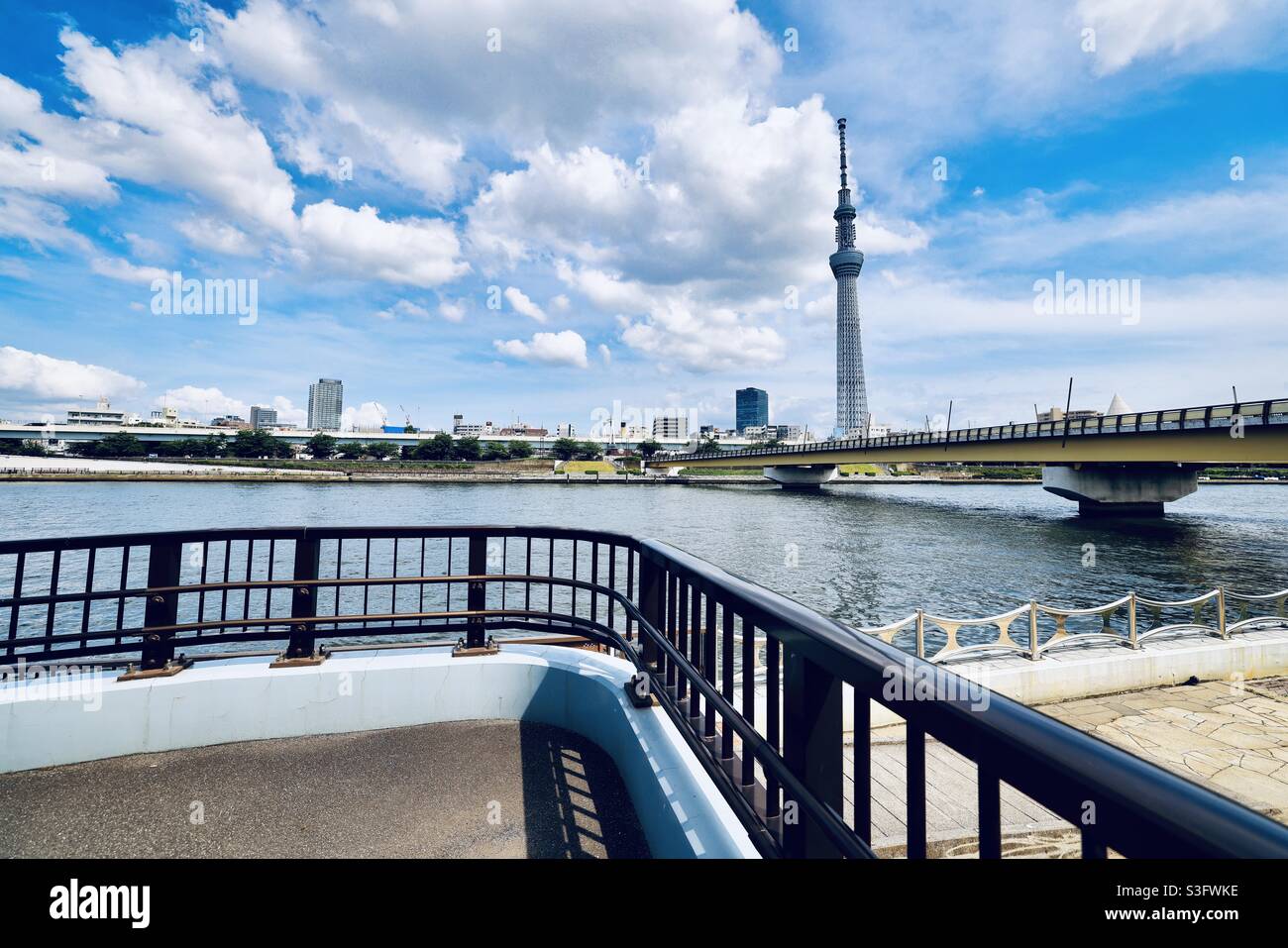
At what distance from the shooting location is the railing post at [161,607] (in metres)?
4.35

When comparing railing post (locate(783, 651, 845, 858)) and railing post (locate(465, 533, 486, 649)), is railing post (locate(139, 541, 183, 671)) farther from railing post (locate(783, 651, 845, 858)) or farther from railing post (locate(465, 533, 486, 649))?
railing post (locate(783, 651, 845, 858))

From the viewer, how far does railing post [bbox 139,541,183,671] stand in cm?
435

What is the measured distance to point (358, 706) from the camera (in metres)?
4.51

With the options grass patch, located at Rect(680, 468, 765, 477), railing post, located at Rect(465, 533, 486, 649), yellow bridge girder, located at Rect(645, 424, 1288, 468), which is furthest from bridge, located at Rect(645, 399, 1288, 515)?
railing post, located at Rect(465, 533, 486, 649)

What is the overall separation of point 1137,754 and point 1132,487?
59.4 m

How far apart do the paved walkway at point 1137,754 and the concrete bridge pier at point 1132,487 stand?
161ft

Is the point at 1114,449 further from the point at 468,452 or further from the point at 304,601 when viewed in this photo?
the point at 468,452

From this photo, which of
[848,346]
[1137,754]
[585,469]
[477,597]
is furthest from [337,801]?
[848,346]

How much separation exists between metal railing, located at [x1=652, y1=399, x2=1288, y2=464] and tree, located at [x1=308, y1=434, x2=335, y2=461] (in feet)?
339

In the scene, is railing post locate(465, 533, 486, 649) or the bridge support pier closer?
railing post locate(465, 533, 486, 649)

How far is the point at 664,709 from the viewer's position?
12.0 feet
